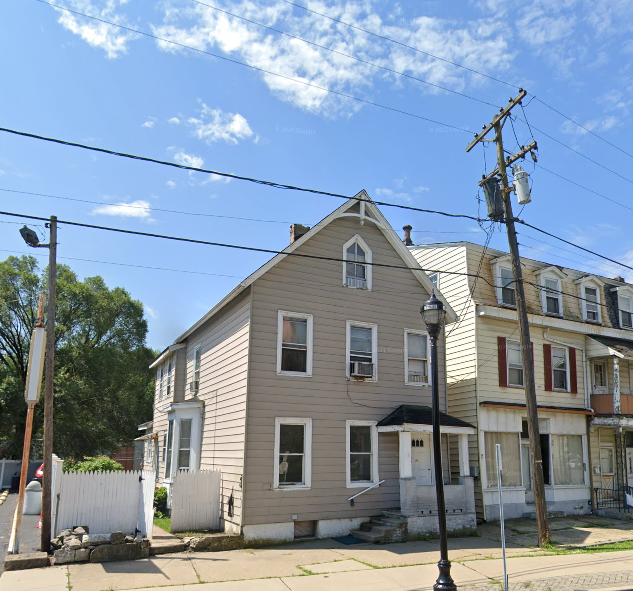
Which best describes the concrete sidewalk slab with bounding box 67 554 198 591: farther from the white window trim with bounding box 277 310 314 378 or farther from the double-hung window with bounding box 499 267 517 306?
the double-hung window with bounding box 499 267 517 306

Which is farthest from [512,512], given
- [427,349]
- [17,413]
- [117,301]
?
[117,301]

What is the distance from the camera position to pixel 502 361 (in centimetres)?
2081

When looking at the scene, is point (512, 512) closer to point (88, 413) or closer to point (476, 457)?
point (476, 457)

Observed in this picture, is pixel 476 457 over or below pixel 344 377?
below

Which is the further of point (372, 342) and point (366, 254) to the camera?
point (366, 254)

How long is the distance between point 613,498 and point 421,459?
9.55m

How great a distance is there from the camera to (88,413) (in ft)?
136

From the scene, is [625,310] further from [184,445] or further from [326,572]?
[326,572]

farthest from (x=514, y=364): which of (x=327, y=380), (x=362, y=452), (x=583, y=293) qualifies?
(x=327, y=380)

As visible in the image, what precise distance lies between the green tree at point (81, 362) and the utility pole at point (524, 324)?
29.4m

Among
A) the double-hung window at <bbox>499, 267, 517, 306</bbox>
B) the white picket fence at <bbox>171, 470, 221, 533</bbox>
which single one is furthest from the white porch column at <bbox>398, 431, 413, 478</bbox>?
the double-hung window at <bbox>499, 267, 517, 306</bbox>

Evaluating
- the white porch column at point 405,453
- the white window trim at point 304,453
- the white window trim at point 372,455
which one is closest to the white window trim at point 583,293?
the white porch column at point 405,453

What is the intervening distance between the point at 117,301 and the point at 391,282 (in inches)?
1150

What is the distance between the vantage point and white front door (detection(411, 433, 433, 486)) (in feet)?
58.0
